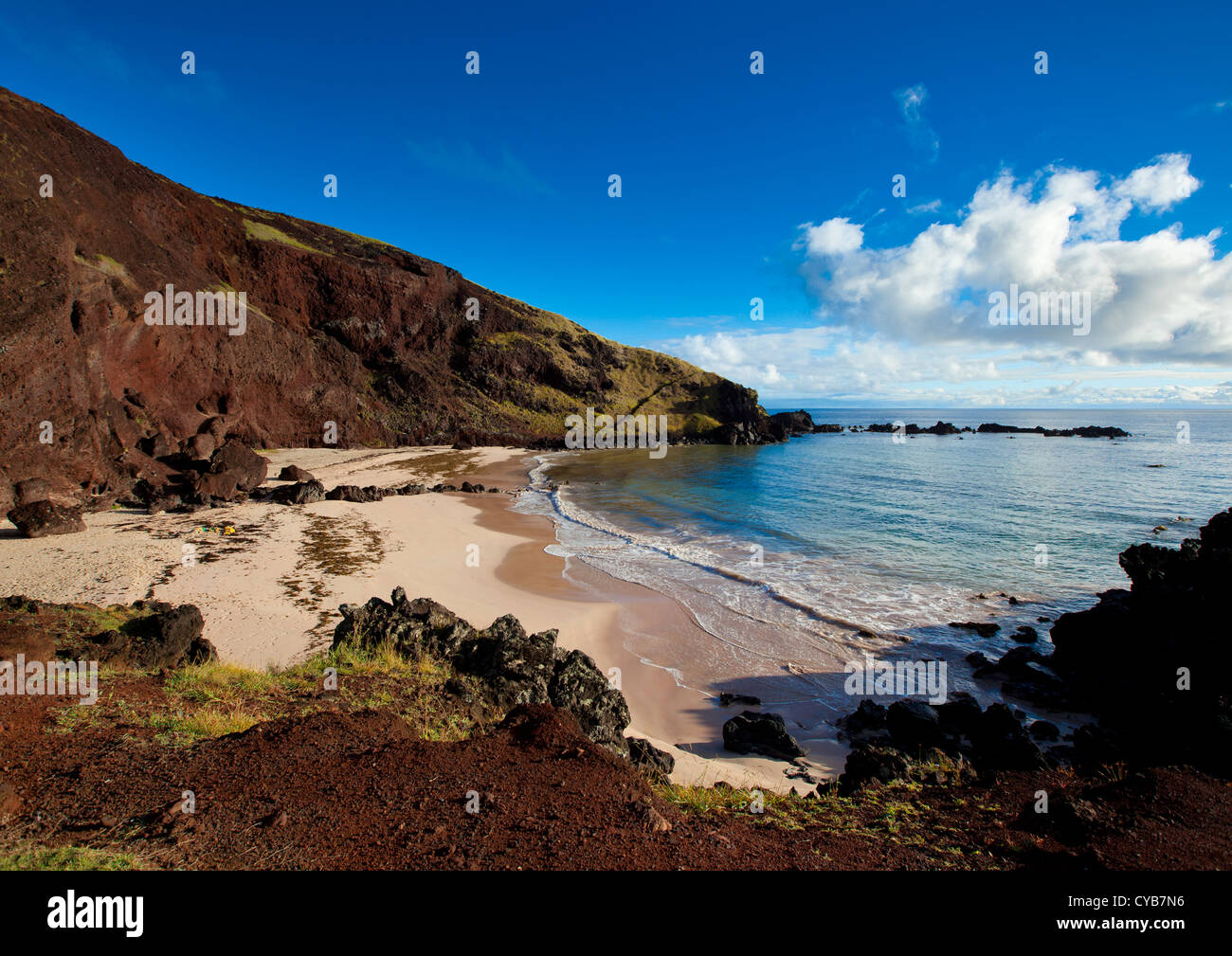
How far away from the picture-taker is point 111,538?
687 inches

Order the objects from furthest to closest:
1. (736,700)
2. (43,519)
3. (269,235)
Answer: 1. (269,235)
2. (43,519)
3. (736,700)

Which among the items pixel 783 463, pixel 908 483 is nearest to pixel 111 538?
pixel 908 483

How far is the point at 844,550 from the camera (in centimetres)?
2241

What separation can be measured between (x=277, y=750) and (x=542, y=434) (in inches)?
2749

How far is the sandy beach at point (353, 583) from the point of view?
10.2m

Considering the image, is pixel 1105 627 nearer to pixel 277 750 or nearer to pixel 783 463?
pixel 277 750

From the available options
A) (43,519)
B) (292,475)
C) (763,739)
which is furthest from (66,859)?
(292,475)

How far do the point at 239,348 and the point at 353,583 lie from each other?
39316mm

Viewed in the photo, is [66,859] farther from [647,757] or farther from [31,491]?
[31,491]

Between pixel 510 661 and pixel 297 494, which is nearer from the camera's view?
pixel 510 661

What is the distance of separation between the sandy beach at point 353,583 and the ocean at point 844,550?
96 cm

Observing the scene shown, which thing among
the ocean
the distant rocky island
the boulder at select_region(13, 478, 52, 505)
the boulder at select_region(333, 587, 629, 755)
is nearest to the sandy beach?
the ocean

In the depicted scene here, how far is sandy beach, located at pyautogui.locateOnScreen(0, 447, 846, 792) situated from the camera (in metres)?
10.2

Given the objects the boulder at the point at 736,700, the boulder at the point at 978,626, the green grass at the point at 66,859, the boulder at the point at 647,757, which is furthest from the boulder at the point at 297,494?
the boulder at the point at 978,626
